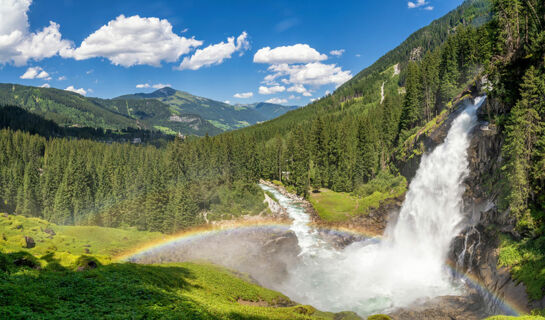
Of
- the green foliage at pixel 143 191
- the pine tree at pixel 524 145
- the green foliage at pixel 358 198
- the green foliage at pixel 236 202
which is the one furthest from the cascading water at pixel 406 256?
the green foliage at pixel 143 191

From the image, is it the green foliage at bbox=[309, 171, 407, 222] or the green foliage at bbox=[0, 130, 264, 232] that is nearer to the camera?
the green foliage at bbox=[309, 171, 407, 222]

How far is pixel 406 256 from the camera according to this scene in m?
38.4

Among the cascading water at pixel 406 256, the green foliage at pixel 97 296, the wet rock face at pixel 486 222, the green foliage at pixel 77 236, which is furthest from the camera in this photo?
the green foliage at pixel 77 236

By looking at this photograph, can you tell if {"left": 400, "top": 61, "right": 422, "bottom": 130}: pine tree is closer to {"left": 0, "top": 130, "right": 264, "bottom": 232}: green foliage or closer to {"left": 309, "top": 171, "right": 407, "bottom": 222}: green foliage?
{"left": 309, "top": 171, "right": 407, "bottom": 222}: green foliage

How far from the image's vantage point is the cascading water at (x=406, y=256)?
30.6m

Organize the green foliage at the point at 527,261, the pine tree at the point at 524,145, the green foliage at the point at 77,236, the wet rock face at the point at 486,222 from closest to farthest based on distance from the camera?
the green foliage at the point at 527,261 < the pine tree at the point at 524,145 < the wet rock face at the point at 486,222 < the green foliage at the point at 77,236

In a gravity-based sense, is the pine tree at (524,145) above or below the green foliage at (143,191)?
above

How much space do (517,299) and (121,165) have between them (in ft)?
305

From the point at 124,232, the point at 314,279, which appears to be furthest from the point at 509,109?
the point at 124,232

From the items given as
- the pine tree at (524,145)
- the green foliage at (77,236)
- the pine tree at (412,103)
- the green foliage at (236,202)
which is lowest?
the green foliage at (77,236)

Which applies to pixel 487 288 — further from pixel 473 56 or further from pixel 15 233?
pixel 15 233

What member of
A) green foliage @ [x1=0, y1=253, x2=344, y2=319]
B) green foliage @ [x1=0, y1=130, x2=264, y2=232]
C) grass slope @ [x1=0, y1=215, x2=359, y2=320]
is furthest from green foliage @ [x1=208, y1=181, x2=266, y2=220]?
green foliage @ [x1=0, y1=253, x2=344, y2=319]

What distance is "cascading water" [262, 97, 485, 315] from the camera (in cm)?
3061

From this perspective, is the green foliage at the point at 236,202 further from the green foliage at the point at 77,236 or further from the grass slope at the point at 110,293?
the grass slope at the point at 110,293
